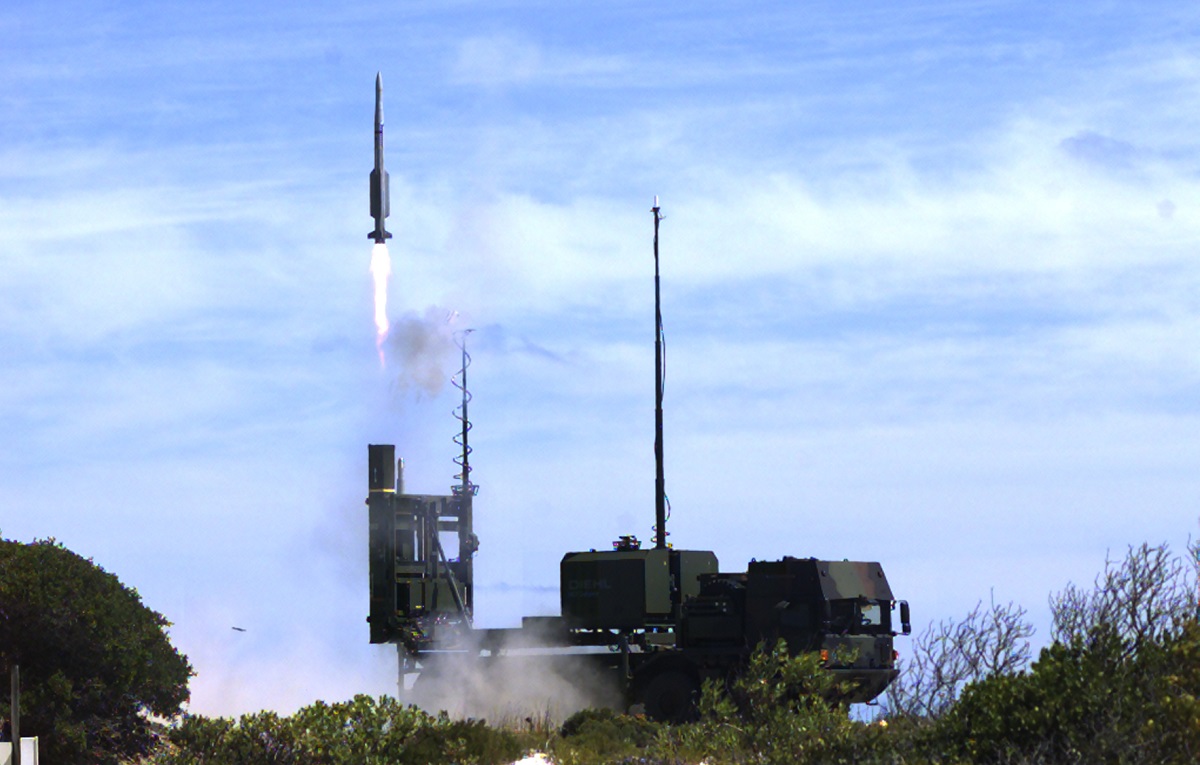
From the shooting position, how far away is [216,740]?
22.3 m

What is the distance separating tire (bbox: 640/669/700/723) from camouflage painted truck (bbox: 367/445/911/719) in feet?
0.06

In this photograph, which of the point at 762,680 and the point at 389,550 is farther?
the point at 389,550

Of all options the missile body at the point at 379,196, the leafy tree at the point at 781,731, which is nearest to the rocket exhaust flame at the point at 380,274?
the missile body at the point at 379,196

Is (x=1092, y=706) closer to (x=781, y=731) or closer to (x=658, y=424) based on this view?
(x=781, y=731)

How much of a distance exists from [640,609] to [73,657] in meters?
11.4

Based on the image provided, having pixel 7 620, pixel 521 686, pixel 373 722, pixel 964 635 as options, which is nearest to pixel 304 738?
pixel 373 722

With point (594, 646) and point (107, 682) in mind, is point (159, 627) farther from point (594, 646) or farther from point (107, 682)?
point (594, 646)

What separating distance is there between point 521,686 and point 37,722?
937 cm

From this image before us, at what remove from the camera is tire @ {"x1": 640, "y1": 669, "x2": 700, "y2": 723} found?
2959cm

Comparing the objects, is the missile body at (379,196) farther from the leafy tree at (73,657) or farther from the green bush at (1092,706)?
the green bush at (1092,706)

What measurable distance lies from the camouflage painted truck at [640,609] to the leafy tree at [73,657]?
499 cm

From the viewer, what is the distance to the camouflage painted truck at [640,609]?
1140 inches

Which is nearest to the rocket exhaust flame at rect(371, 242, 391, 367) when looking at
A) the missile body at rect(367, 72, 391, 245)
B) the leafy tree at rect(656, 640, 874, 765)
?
the missile body at rect(367, 72, 391, 245)

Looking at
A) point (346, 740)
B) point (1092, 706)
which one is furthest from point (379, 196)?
point (1092, 706)
